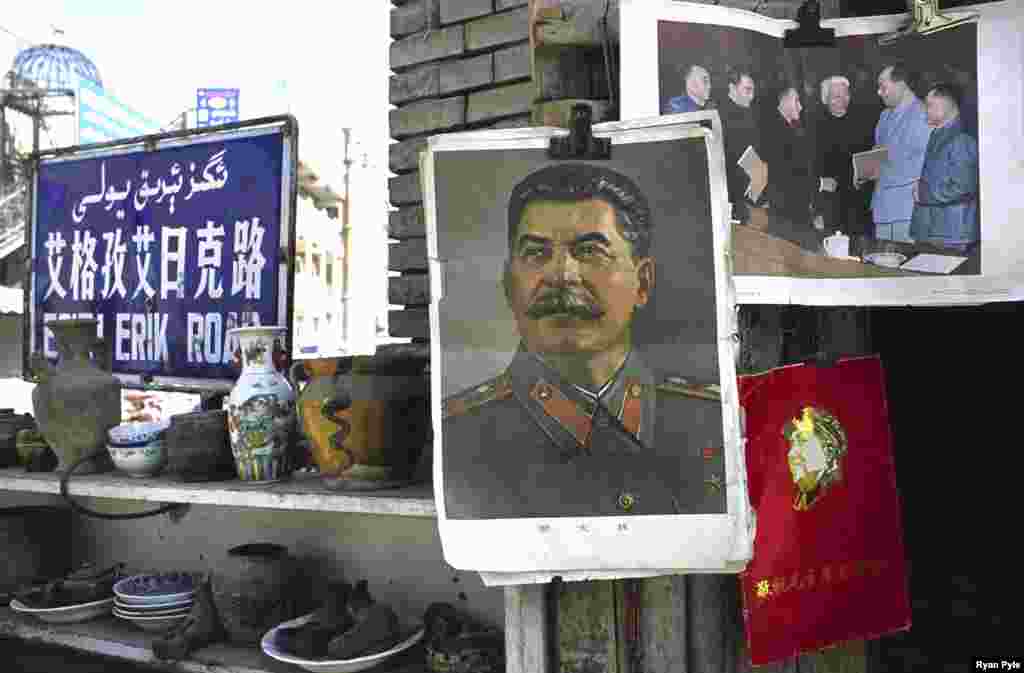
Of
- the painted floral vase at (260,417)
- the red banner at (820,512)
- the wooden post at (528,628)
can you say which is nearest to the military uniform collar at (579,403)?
the red banner at (820,512)

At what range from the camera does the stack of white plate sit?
2.32 metres

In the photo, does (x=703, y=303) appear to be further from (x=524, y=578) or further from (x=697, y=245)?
(x=524, y=578)

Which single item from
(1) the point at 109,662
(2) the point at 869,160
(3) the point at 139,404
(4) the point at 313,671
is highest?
(2) the point at 869,160

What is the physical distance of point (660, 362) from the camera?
1.33 meters

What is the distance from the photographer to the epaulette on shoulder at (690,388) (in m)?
1.30

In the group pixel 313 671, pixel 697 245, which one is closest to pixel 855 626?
pixel 697 245

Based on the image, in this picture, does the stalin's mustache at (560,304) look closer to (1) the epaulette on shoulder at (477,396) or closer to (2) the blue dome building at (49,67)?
(1) the epaulette on shoulder at (477,396)

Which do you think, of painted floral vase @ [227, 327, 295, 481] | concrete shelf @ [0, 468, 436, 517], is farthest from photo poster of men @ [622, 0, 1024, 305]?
painted floral vase @ [227, 327, 295, 481]

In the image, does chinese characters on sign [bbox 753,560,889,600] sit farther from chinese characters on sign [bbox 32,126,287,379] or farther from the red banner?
chinese characters on sign [bbox 32,126,287,379]

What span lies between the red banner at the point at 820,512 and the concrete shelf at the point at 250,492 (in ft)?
2.16

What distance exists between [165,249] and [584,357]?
206cm

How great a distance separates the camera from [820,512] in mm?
1453

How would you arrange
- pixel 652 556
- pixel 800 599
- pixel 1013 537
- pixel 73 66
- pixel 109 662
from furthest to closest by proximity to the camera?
pixel 73 66, pixel 109 662, pixel 1013 537, pixel 800 599, pixel 652 556

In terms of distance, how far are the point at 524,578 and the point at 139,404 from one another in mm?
2549
